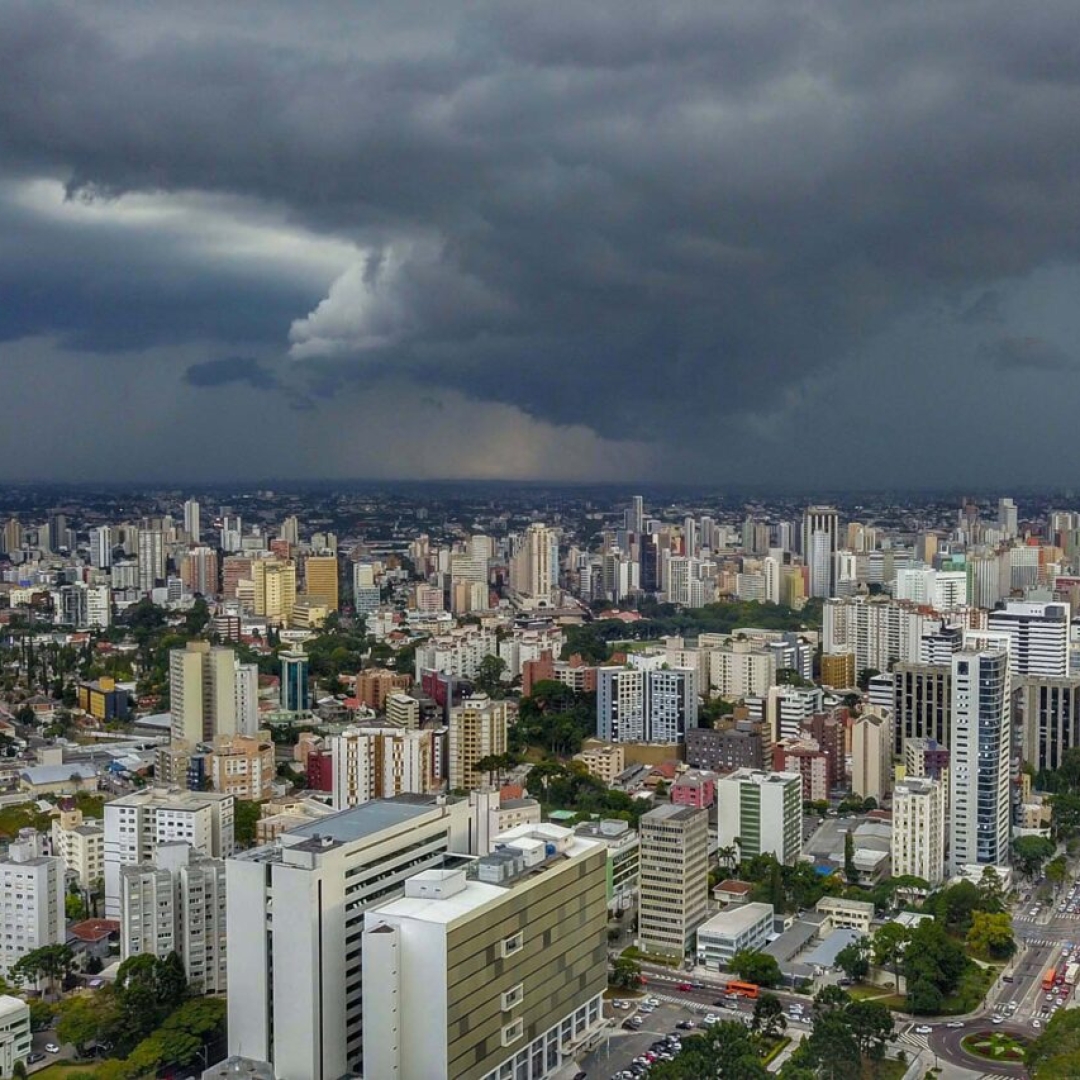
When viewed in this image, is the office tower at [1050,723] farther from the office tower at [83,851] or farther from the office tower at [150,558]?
the office tower at [150,558]

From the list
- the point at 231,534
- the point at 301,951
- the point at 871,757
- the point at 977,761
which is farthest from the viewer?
the point at 231,534

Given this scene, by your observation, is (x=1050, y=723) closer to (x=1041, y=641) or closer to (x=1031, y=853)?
(x=1041, y=641)

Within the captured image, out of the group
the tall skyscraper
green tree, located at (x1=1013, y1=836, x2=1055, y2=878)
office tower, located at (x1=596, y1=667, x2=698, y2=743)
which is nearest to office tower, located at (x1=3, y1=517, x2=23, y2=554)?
office tower, located at (x1=596, y1=667, x2=698, y2=743)

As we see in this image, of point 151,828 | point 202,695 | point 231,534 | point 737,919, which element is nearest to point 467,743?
point 202,695

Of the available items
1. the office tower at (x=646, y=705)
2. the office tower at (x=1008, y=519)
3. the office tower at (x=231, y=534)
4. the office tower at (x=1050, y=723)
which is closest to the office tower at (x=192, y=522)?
the office tower at (x=231, y=534)

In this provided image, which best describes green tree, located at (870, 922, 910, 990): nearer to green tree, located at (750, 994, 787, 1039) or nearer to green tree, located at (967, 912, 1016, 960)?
green tree, located at (967, 912, 1016, 960)

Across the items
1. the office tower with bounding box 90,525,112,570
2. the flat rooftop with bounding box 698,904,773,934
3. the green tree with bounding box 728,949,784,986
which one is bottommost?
the green tree with bounding box 728,949,784,986
